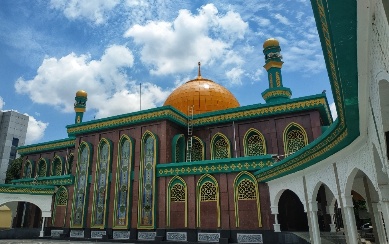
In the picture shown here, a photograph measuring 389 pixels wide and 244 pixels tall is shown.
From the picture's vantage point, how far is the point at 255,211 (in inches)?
634


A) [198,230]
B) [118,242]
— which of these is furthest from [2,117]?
[198,230]

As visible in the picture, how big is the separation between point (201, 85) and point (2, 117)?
54138 millimetres

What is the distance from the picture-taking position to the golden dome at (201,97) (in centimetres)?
2406

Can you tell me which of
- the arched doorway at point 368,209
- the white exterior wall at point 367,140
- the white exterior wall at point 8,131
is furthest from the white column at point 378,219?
the white exterior wall at point 8,131

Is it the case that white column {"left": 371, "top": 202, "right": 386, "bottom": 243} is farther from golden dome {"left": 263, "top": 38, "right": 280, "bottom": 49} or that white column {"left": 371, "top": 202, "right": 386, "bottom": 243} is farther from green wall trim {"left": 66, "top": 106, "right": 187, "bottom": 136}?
golden dome {"left": 263, "top": 38, "right": 280, "bottom": 49}

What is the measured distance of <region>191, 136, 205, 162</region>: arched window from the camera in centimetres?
2116

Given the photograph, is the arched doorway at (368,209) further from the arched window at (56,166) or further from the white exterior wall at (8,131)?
the white exterior wall at (8,131)

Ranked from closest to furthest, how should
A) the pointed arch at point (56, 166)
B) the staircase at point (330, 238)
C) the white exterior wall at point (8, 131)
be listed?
the staircase at point (330, 238)
the pointed arch at point (56, 166)
the white exterior wall at point (8, 131)

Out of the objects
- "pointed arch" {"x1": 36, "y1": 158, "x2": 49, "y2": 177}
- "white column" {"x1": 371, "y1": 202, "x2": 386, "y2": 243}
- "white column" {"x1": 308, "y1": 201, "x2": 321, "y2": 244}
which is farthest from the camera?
"pointed arch" {"x1": 36, "y1": 158, "x2": 49, "y2": 177}

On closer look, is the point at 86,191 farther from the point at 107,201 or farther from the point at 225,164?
the point at 225,164

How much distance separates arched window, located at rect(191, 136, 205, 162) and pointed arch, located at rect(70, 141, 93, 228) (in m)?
7.45

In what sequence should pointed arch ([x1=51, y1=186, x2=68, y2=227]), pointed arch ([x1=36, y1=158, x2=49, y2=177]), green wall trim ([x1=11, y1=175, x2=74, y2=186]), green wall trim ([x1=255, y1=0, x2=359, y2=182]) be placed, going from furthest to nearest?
pointed arch ([x1=36, y1=158, x2=49, y2=177]) < green wall trim ([x1=11, y1=175, x2=74, y2=186]) < pointed arch ([x1=51, y1=186, x2=68, y2=227]) < green wall trim ([x1=255, y1=0, x2=359, y2=182])

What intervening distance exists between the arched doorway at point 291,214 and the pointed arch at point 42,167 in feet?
73.0

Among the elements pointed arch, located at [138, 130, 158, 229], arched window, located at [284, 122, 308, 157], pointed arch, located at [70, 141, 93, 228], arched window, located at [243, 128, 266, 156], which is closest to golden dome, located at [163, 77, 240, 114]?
arched window, located at [243, 128, 266, 156]
